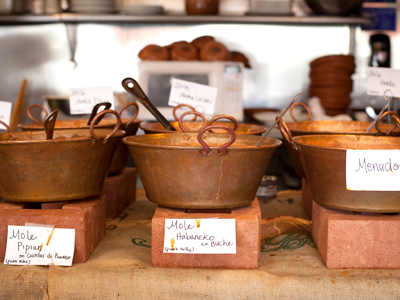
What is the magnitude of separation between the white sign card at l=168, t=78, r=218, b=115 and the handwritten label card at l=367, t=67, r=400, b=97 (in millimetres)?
588

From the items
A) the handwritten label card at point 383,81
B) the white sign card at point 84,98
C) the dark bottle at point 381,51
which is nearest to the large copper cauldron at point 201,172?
the white sign card at point 84,98

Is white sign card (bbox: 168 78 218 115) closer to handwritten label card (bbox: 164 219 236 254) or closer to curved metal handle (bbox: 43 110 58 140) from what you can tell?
curved metal handle (bbox: 43 110 58 140)

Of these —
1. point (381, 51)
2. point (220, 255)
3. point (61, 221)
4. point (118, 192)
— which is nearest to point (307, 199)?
point (220, 255)

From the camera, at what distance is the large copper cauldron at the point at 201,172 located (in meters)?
0.94

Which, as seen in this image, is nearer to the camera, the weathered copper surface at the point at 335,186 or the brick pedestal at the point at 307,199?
the weathered copper surface at the point at 335,186

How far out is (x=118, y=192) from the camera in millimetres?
1432

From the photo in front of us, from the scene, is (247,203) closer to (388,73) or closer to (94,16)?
(388,73)

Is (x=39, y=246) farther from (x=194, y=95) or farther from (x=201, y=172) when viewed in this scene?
(x=194, y=95)

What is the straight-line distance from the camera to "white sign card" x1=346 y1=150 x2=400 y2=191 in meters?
0.94

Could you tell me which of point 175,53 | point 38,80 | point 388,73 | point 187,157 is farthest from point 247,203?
point 38,80

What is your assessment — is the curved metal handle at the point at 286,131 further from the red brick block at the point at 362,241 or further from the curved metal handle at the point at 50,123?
the curved metal handle at the point at 50,123

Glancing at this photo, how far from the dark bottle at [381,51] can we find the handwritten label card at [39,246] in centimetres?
241

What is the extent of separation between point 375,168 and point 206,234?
0.41m

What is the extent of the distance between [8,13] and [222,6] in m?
1.36
